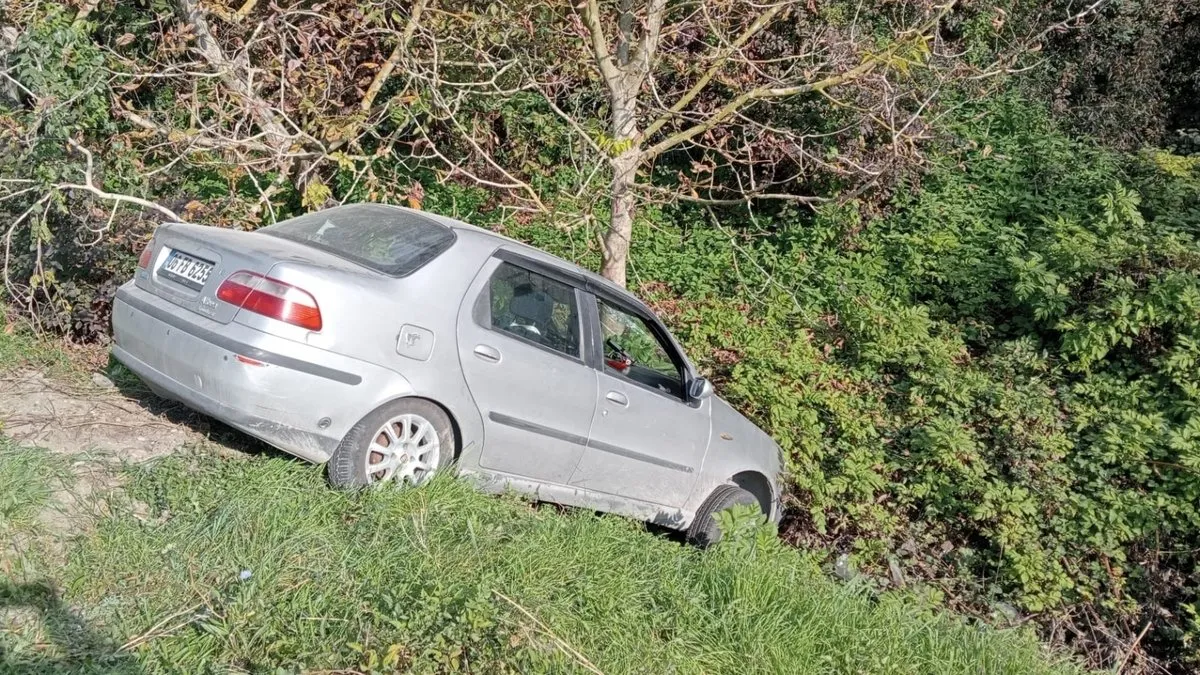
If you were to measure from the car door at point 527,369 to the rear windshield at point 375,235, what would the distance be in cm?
34

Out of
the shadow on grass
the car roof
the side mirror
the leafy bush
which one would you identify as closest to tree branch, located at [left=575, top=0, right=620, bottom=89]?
the leafy bush

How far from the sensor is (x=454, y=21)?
29.8ft

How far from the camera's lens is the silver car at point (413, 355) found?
14.6ft

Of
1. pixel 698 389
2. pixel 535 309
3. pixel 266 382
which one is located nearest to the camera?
pixel 266 382

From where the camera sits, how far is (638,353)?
6133mm

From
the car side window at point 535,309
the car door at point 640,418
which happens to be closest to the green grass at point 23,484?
the car side window at point 535,309

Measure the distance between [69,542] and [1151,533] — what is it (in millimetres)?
6457

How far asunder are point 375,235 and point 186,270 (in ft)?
3.16

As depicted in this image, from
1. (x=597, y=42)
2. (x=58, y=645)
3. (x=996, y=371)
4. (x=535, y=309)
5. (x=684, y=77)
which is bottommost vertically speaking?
(x=58, y=645)

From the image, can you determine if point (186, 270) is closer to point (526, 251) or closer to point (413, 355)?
point (413, 355)

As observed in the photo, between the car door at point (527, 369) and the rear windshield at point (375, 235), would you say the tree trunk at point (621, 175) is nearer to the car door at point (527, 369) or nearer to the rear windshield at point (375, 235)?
the car door at point (527, 369)

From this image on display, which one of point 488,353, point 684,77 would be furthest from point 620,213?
point 488,353

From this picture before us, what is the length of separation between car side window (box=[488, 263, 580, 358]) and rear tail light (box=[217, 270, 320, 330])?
3.19 feet

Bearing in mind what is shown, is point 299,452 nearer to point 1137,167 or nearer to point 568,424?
point 568,424
